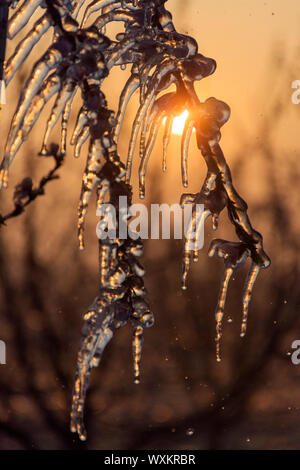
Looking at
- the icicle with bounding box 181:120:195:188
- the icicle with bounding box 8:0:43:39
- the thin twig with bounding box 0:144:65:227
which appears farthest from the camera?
the icicle with bounding box 181:120:195:188

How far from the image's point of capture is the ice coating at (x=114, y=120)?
1229 millimetres

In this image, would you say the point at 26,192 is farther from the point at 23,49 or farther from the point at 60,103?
the point at 23,49

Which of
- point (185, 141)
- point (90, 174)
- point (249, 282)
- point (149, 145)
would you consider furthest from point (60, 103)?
point (249, 282)

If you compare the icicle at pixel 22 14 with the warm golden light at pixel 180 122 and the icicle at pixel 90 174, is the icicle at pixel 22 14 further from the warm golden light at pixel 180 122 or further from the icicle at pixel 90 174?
the warm golden light at pixel 180 122

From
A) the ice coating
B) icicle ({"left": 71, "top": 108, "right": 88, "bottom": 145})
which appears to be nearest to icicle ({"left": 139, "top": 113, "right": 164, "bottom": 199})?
the ice coating

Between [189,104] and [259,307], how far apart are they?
13.1 feet

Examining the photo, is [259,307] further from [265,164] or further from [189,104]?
[189,104]

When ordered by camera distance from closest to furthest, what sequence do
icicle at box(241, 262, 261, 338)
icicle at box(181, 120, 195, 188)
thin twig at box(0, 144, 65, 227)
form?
thin twig at box(0, 144, 65, 227) < icicle at box(241, 262, 261, 338) < icicle at box(181, 120, 195, 188)

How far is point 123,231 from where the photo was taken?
1.24 meters

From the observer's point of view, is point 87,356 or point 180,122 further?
point 180,122

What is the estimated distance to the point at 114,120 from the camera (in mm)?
1259

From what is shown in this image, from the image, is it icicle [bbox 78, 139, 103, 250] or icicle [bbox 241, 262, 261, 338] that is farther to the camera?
icicle [bbox 241, 262, 261, 338]

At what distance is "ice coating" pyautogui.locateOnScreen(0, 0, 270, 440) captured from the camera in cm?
123

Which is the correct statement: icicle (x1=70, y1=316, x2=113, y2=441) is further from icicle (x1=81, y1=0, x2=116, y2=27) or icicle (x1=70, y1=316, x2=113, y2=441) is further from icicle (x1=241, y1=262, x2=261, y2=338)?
icicle (x1=81, y1=0, x2=116, y2=27)
